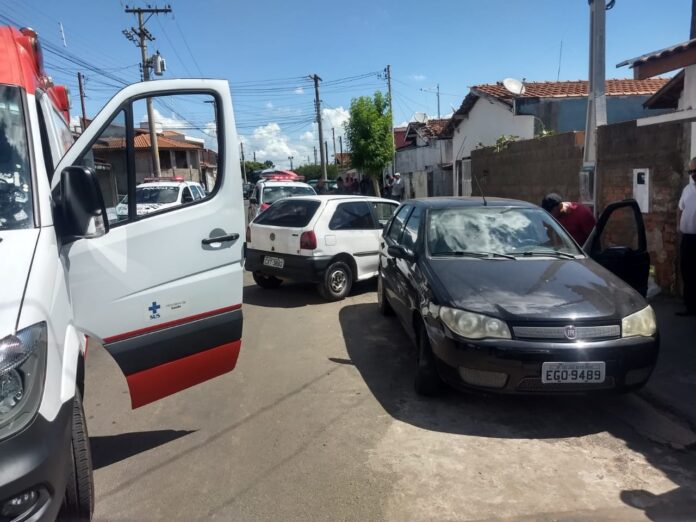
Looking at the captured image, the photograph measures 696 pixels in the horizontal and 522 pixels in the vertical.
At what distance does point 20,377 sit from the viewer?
2.10 m

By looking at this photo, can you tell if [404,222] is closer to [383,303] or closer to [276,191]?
[383,303]

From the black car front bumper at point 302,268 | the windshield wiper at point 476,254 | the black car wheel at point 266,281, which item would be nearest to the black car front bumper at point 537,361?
the windshield wiper at point 476,254

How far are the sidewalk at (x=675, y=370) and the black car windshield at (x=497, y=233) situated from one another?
130 centimetres

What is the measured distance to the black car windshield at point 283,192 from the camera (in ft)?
48.7

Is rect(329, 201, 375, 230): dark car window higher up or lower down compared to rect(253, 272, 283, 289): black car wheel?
higher up

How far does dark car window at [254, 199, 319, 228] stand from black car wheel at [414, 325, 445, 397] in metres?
3.87

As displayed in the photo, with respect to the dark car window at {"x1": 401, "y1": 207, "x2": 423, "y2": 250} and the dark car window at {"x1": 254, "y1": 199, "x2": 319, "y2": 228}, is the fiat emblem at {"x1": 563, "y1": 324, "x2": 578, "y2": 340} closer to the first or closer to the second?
the dark car window at {"x1": 401, "y1": 207, "x2": 423, "y2": 250}

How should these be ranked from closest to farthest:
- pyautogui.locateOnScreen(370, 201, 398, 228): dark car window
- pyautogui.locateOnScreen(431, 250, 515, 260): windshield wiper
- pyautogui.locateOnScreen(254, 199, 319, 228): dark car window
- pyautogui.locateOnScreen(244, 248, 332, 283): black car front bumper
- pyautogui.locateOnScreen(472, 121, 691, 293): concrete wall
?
pyautogui.locateOnScreen(431, 250, 515, 260): windshield wiper, pyautogui.locateOnScreen(472, 121, 691, 293): concrete wall, pyautogui.locateOnScreen(244, 248, 332, 283): black car front bumper, pyautogui.locateOnScreen(254, 199, 319, 228): dark car window, pyautogui.locateOnScreen(370, 201, 398, 228): dark car window

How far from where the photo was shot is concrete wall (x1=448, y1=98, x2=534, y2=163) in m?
19.4

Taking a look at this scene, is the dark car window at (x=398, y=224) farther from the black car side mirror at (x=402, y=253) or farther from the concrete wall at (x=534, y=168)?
the concrete wall at (x=534, y=168)

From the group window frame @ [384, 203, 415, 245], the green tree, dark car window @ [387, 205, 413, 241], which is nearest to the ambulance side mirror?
window frame @ [384, 203, 415, 245]

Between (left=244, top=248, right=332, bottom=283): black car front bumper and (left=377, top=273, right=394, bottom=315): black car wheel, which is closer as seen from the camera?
(left=377, top=273, right=394, bottom=315): black car wheel

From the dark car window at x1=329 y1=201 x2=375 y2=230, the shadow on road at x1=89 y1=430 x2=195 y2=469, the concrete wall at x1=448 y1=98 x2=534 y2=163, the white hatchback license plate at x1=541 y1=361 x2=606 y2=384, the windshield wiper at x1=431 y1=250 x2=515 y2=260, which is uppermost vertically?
the concrete wall at x1=448 y1=98 x2=534 y2=163

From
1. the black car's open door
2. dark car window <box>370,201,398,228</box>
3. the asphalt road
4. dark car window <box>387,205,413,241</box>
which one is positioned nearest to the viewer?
the asphalt road
